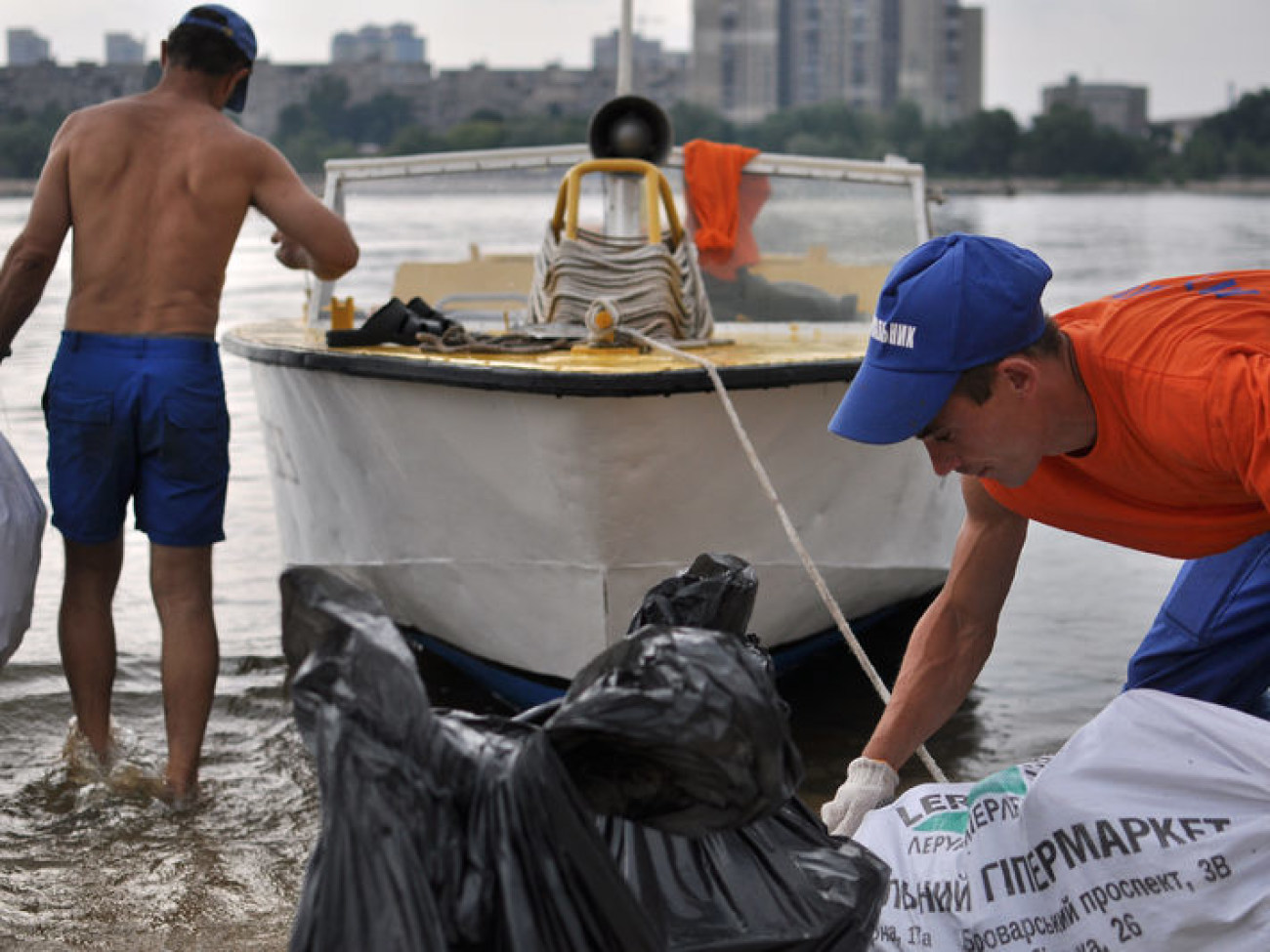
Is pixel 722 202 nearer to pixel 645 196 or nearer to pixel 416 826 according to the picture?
pixel 645 196

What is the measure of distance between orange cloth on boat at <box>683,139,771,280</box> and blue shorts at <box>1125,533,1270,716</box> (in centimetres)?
377

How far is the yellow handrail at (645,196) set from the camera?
18.7 feet

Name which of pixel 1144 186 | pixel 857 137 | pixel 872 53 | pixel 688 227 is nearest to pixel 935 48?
pixel 872 53

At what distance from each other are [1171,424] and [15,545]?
292cm

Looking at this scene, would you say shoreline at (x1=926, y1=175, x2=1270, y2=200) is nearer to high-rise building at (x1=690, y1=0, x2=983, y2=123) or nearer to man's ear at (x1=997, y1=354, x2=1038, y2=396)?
high-rise building at (x1=690, y1=0, x2=983, y2=123)

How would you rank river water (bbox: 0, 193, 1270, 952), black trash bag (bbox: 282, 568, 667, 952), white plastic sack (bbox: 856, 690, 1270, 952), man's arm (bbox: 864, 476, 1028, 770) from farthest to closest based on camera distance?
river water (bbox: 0, 193, 1270, 952), man's arm (bbox: 864, 476, 1028, 770), white plastic sack (bbox: 856, 690, 1270, 952), black trash bag (bbox: 282, 568, 667, 952)

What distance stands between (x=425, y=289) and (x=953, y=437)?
455 cm

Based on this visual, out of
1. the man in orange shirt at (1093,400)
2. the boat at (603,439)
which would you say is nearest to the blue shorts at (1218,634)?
the man in orange shirt at (1093,400)

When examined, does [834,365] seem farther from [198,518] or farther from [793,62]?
[793,62]

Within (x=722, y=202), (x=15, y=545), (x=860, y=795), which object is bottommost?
(x=860, y=795)

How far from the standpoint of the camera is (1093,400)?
2.35 metres

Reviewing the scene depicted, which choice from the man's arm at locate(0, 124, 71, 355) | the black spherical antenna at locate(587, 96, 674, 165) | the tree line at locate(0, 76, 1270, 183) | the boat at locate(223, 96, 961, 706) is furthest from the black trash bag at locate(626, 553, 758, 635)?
the tree line at locate(0, 76, 1270, 183)

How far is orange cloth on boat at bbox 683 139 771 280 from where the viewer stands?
6398 mm

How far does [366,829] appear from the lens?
1611 millimetres
